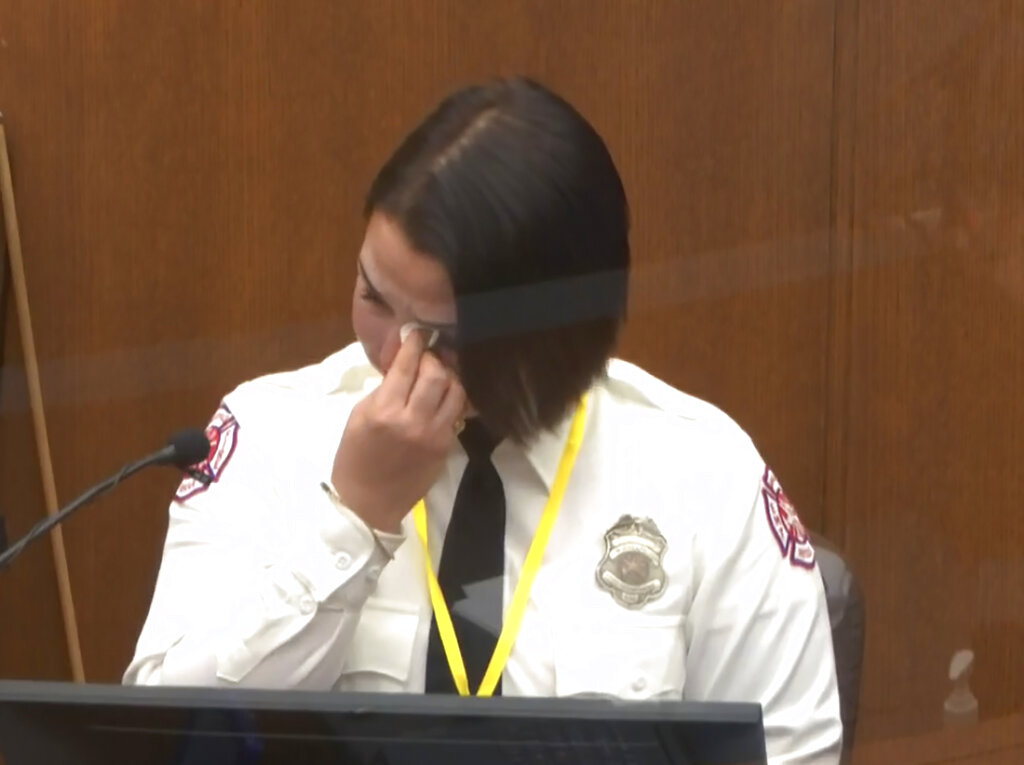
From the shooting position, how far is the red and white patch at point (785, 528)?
1.30 meters

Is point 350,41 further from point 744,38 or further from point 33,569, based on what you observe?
point 33,569

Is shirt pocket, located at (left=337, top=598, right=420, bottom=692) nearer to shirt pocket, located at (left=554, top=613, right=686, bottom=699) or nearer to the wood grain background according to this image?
shirt pocket, located at (left=554, top=613, right=686, bottom=699)

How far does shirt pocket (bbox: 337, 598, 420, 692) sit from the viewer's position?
1.19m

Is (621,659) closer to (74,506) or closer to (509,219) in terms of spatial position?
(509,219)

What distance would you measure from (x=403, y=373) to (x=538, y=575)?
252 mm

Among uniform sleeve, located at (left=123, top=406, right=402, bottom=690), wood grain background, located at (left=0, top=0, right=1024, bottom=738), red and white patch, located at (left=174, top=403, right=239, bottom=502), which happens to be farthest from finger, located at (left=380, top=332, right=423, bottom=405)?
wood grain background, located at (left=0, top=0, right=1024, bottom=738)

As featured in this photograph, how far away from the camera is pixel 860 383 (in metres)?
2.14

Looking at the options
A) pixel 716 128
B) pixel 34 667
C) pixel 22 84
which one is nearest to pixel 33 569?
pixel 34 667

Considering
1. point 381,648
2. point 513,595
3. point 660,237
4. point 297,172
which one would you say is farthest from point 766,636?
point 297,172

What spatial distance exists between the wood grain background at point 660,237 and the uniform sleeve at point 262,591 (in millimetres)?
899

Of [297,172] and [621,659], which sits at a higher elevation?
[297,172]

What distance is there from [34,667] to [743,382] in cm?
124

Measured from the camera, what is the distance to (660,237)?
212cm

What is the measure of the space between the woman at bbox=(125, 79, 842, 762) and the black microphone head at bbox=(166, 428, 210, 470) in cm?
18
